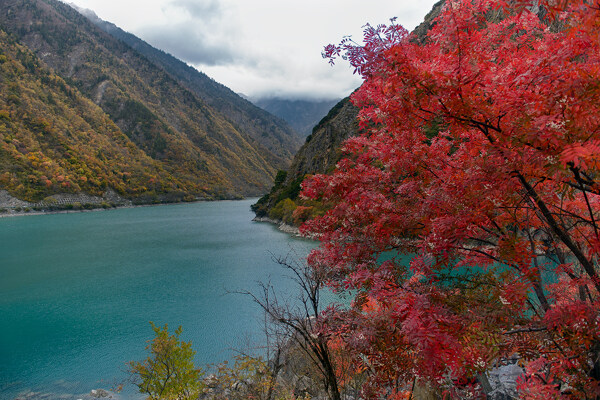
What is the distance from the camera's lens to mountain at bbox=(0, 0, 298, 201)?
8927 cm

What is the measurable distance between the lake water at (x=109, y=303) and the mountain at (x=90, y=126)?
61073 millimetres

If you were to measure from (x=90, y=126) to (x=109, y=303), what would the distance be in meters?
128

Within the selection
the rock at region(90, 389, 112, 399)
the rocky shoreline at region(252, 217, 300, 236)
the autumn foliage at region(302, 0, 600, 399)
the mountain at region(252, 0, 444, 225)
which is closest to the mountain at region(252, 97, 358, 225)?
the mountain at region(252, 0, 444, 225)

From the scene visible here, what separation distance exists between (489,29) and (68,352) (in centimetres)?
1860

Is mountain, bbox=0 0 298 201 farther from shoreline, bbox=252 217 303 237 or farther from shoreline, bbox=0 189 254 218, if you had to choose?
shoreline, bbox=252 217 303 237

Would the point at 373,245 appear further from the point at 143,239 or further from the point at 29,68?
the point at 29,68

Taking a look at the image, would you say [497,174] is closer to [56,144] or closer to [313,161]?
[313,161]

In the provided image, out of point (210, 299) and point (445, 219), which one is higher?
point (445, 219)

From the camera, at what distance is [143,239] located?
4225 centimetres

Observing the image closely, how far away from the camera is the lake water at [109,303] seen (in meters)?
13.1

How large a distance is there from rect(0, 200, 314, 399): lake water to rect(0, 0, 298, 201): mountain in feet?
200

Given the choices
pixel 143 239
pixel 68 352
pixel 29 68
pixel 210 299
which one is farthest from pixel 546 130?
pixel 29 68

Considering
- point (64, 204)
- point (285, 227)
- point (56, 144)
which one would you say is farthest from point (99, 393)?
point (56, 144)

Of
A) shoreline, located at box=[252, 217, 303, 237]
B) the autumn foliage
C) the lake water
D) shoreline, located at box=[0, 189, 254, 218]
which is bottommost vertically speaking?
shoreline, located at box=[0, 189, 254, 218]
